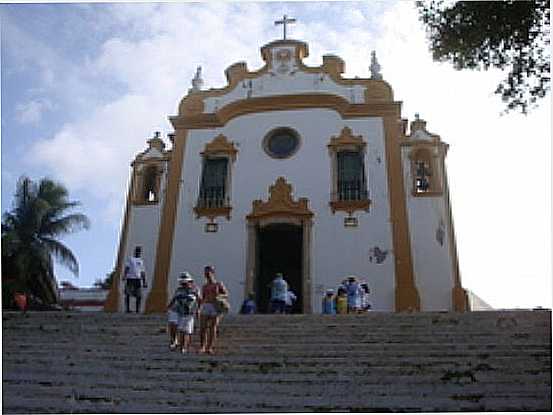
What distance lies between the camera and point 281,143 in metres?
17.1

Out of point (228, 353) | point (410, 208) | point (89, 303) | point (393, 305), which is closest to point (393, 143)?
point (410, 208)

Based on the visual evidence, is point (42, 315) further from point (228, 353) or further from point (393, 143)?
point (393, 143)

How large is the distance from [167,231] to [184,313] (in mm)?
8226

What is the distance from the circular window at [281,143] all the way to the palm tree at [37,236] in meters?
9.87

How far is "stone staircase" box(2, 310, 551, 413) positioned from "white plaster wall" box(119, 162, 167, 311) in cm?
565

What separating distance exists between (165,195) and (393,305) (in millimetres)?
7030

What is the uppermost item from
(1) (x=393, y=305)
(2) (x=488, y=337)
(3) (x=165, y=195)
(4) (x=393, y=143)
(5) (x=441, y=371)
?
(4) (x=393, y=143)

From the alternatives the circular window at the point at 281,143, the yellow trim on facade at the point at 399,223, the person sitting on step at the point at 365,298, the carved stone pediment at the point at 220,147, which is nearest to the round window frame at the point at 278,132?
the circular window at the point at 281,143

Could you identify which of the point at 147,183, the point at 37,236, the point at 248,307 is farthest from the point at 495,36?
the point at 37,236

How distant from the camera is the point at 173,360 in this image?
8.13 metres

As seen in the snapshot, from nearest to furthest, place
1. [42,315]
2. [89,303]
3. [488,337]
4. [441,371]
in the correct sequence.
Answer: [441,371]
[488,337]
[42,315]
[89,303]

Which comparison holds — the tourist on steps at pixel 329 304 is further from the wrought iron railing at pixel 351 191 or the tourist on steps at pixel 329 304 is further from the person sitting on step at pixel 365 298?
the wrought iron railing at pixel 351 191

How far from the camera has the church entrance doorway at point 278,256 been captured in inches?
628

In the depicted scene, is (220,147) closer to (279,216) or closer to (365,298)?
(279,216)
